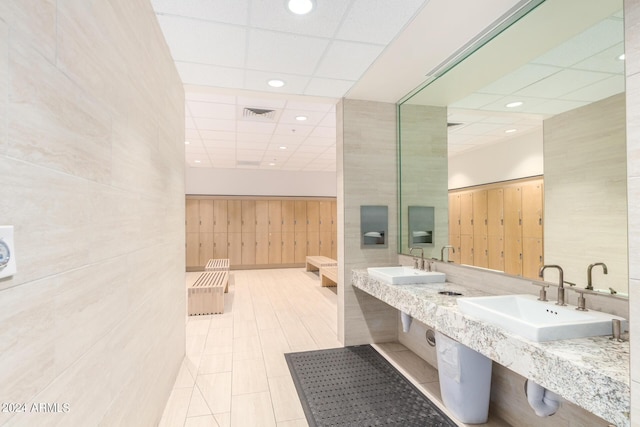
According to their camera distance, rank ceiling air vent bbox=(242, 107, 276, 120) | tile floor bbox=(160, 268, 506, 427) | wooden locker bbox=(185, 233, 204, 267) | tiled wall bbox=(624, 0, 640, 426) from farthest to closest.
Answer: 1. wooden locker bbox=(185, 233, 204, 267)
2. ceiling air vent bbox=(242, 107, 276, 120)
3. tile floor bbox=(160, 268, 506, 427)
4. tiled wall bbox=(624, 0, 640, 426)

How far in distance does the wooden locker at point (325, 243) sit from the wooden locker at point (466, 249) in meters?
6.79

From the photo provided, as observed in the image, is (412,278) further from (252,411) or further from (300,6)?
(300,6)

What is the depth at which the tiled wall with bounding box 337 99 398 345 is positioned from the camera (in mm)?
3508

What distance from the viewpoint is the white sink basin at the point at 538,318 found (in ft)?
4.70

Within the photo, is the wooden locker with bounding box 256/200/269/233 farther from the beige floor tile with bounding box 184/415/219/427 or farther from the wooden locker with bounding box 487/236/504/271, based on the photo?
the wooden locker with bounding box 487/236/504/271

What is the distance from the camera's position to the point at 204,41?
232 cm

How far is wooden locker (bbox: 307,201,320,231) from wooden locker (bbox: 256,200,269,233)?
4.05ft

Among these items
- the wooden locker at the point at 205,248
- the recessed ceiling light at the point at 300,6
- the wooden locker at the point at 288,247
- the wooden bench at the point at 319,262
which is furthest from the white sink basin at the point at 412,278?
the wooden locker at the point at 205,248

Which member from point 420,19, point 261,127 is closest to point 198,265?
point 261,127

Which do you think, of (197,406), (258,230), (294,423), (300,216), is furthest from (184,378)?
(300,216)

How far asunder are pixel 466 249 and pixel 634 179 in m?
1.79

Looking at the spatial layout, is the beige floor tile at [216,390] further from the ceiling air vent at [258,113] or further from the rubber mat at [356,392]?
the ceiling air vent at [258,113]

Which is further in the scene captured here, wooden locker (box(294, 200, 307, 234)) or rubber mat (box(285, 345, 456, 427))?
wooden locker (box(294, 200, 307, 234))

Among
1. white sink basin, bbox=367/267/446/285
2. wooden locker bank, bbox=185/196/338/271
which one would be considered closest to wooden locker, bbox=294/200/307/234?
wooden locker bank, bbox=185/196/338/271
